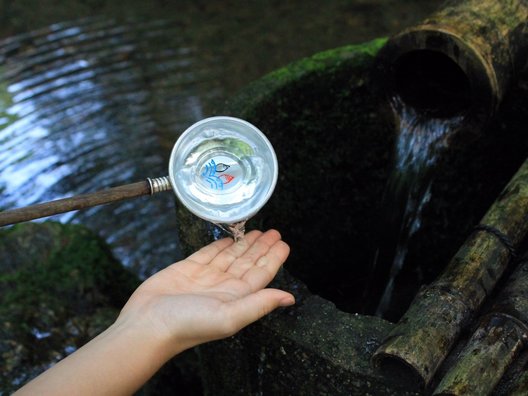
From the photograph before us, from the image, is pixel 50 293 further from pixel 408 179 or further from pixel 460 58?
pixel 460 58

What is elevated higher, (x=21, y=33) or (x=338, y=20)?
(x=338, y=20)

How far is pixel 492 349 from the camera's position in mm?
1604

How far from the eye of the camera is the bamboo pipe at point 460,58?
90.1 inches

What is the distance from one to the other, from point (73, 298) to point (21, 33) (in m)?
4.38

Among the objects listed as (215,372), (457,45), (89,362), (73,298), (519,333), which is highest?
(457,45)

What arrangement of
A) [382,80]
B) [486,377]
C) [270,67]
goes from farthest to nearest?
[270,67] < [382,80] < [486,377]

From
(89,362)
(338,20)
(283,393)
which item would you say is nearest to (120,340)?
(89,362)

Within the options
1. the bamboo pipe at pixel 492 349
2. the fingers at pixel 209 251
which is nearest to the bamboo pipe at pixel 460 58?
the bamboo pipe at pixel 492 349

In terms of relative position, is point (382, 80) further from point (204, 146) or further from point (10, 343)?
point (10, 343)

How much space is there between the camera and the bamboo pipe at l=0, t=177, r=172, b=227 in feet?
5.36

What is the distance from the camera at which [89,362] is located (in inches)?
61.5

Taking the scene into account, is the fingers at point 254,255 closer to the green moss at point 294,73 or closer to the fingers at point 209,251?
the fingers at point 209,251

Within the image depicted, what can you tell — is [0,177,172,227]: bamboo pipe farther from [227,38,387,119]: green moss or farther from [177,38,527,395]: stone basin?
[227,38,387,119]: green moss

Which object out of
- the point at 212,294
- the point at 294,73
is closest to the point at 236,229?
the point at 212,294
